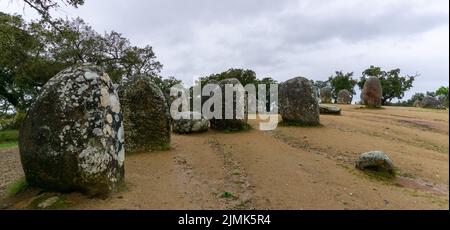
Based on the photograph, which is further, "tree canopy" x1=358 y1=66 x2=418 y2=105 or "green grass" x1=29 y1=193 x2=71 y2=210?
"tree canopy" x1=358 y1=66 x2=418 y2=105

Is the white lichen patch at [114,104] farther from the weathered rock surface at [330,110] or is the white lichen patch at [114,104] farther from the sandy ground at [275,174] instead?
the weathered rock surface at [330,110]

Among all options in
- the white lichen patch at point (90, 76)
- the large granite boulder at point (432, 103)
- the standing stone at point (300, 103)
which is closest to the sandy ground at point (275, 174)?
the standing stone at point (300, 103)

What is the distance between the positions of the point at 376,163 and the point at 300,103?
300 inches

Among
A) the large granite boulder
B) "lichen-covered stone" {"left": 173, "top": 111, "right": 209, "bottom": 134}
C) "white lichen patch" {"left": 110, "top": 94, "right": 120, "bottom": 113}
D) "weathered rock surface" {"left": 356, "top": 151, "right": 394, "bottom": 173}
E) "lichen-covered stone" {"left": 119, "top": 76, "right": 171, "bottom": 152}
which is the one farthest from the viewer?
the large granite boulder

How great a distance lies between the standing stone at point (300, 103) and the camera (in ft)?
56.7

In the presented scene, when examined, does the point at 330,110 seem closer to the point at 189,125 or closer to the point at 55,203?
the point at 189,125

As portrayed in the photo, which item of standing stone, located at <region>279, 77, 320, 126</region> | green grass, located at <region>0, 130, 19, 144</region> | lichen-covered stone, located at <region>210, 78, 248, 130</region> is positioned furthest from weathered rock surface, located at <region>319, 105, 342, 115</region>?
green grass, located at <region>0, 130, 19, 144</region>

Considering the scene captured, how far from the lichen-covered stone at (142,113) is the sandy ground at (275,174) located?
0.52 meters

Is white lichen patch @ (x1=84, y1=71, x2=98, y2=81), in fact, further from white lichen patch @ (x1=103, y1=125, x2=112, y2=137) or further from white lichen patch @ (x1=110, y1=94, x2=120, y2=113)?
white lichen patch @ (x1=103, y1=125, x2=112, y2=137)

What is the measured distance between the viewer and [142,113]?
11.8 meters

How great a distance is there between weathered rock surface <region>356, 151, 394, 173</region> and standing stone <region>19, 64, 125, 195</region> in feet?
20.5

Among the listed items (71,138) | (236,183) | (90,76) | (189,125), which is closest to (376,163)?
(236,183)

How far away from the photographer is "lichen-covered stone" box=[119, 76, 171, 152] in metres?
11.8

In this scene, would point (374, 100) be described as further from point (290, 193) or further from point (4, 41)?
point (4, 41)
